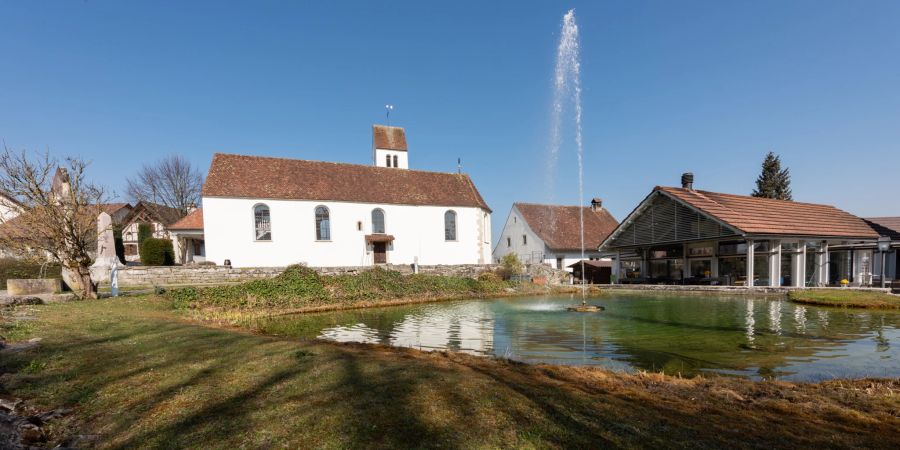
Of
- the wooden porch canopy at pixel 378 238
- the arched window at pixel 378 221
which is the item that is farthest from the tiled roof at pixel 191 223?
the arched window at pixel 378 221

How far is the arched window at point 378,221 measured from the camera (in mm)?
34312

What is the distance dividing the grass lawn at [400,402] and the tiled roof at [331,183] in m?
24.6

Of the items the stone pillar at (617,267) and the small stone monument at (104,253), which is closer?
the small stone monument at (104,253)

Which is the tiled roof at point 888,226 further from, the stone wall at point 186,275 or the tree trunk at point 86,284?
the tree trunk at point 86,284

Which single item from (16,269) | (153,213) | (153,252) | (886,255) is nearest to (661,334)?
(16,269)

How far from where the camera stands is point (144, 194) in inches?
2015

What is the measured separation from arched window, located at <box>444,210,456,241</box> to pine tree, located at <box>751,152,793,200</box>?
40.0 metres

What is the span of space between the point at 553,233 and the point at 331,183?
22.5 metres

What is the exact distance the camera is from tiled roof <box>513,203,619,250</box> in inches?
1526

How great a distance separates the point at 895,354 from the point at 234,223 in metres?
33.7

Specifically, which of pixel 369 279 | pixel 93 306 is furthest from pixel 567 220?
pixel 93 306

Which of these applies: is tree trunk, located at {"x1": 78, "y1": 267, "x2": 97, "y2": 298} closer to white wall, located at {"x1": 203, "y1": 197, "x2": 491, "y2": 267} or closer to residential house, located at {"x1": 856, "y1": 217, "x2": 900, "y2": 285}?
white wall, located at {"x1": 203, "y1": 197, "x2": 491, "y2": 267}

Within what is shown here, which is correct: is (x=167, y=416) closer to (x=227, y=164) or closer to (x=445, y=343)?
(x=445, y=343)

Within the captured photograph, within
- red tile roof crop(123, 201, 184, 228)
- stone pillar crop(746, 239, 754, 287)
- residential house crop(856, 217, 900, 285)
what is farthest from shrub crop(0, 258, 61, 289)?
residential house crop(856, 217, 900, 285)
